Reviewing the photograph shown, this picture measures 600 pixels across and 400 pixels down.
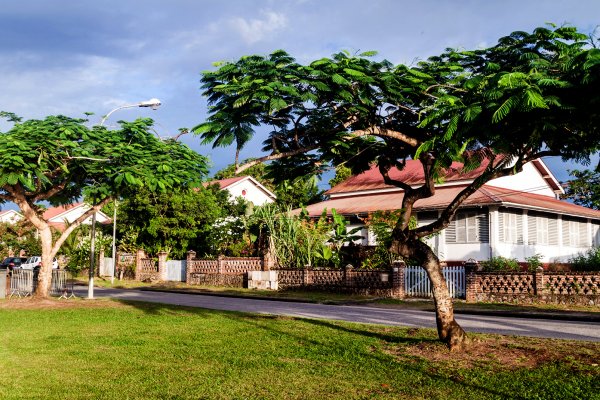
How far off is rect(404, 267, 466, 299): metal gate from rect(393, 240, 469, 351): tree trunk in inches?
527

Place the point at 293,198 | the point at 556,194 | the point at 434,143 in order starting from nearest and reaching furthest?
the point at 434,143, the point at 556,194, the point at 293,198

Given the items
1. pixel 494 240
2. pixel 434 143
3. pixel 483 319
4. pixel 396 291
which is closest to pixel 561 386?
pixel 434 143

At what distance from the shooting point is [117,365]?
9211 mm

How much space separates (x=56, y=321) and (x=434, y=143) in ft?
37.4

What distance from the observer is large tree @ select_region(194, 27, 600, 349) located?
24.2 ft

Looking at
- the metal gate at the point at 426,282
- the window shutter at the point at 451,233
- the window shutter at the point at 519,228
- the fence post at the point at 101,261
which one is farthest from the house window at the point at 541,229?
the fence post at the point at 101,261

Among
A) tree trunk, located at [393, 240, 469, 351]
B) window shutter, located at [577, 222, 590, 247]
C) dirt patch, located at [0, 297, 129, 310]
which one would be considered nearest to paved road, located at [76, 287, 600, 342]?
tree trunk, located at [393, 240, 469, 351]

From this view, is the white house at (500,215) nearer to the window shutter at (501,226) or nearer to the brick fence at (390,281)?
the window shutter at (501,226)

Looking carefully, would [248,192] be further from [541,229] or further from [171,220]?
[541,229]

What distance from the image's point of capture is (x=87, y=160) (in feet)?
61.4

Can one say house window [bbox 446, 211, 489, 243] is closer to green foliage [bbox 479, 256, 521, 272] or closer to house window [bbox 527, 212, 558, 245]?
house window [bbox 527, 212, 558, 245]

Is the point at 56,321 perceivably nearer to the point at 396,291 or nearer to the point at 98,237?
the point at 396,291

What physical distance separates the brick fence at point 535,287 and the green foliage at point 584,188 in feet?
78.4

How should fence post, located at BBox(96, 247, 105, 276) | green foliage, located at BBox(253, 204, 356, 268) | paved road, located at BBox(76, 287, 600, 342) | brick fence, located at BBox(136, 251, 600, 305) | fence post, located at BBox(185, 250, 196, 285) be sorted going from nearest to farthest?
paved road, located at BBox(76, 287, 600, 342) → brick fence, located at BBox(136, 251, 600, 305) → green foliage, located at BBox(253, 204, 356, 268) → fence post, located at BBox(185, 250, 196, 285) → fence post, located at BBox(96, 247, 105, 276)
